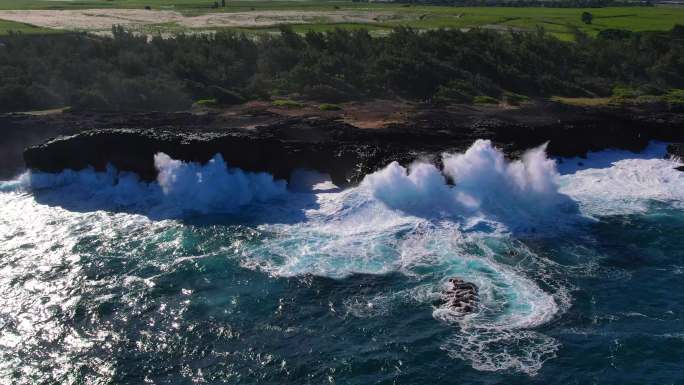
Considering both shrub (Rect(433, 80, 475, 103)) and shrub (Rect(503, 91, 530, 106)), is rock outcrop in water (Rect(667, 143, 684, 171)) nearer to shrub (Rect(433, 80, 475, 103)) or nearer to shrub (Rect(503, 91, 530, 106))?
shrub (Rect(503, 91, 530, 106))

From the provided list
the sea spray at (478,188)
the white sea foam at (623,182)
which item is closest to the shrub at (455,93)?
the white sea foam at (623,182)

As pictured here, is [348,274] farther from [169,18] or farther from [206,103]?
[169,18]

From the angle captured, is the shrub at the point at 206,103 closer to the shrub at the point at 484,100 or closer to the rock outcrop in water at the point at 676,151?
the shrub at the point at 484,100

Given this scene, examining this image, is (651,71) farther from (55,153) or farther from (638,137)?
(55,153)

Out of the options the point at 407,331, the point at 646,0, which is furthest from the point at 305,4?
the point at 407,331

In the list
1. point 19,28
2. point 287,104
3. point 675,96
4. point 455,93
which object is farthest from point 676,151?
point 19,28

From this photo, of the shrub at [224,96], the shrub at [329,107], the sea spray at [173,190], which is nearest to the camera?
the sea spray at [173,190]
